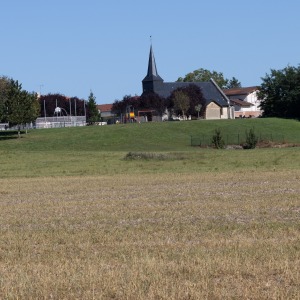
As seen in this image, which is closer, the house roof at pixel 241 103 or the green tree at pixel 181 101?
the green tree at pixel 181 101

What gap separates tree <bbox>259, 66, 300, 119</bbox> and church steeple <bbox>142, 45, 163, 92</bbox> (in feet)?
79.2

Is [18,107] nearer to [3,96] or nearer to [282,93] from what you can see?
[3,96]

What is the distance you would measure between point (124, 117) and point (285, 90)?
31031 millimetres

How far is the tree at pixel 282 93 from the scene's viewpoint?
444ft

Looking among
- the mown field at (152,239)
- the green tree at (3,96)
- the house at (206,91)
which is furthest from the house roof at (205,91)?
the mown field at (152,239)

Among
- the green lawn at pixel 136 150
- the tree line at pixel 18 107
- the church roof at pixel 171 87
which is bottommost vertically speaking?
the green lawn at pixel 136 150

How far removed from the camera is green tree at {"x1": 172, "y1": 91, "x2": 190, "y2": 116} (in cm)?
13575

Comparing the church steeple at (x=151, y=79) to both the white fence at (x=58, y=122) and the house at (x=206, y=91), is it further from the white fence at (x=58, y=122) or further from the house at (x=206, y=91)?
the white fence at (x=58, y=122)

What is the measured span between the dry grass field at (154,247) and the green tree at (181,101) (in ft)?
364

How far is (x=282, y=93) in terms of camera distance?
450ft

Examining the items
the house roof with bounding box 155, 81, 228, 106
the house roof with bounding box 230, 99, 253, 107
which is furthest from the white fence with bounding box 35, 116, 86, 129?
the house roof with bounding box 230, 99, 253, 107

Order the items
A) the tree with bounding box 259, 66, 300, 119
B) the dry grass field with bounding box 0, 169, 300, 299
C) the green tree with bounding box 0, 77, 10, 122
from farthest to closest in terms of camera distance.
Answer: the tree with bounding box 259, 66, 300, 119 → the green tree with bounding box 0, 77, 10, 122 → the dry grass field with bounding box 0, 169, 300, 299

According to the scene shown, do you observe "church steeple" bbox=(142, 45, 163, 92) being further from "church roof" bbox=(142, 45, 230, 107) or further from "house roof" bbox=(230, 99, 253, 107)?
"house roof" bbox=(230, 99, 253, 107)

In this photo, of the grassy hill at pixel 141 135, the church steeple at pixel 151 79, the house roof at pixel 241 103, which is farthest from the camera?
the house roof at pixel 241 103
